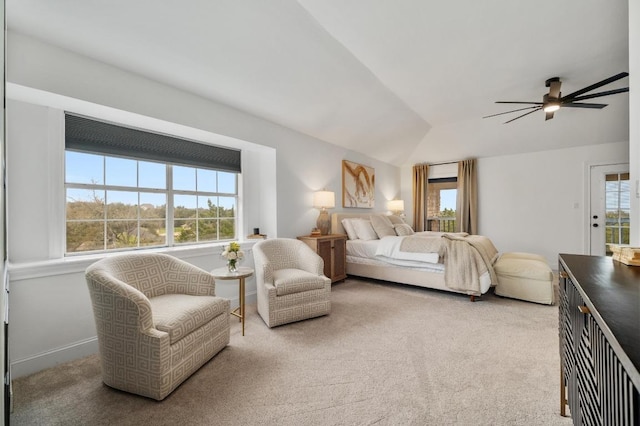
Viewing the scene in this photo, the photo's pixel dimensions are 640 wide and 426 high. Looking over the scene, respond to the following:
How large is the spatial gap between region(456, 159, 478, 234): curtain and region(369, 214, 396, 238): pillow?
2.09 meters

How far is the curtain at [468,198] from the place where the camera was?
5938 millimetres

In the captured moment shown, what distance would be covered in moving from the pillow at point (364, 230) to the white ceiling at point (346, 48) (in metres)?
1.58

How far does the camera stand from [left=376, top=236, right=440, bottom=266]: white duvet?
3703 millimetres

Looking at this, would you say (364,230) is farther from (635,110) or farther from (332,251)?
(635,110)

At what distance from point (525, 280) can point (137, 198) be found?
176 inches

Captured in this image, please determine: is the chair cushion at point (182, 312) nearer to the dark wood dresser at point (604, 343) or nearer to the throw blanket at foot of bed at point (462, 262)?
the dark wood dresser at point (604, 343)

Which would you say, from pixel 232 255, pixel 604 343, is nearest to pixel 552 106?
pixel 604 343

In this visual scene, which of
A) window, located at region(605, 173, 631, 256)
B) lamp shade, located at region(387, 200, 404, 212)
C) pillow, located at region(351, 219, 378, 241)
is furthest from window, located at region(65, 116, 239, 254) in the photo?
window, located at region(605, 173, 631, 256)

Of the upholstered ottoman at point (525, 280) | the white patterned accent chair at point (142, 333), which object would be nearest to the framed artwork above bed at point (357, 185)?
the upholstered ottoman at point (525, 280)

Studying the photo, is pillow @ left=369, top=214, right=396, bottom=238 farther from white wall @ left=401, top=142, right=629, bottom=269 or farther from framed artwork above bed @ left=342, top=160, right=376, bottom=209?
white wall @ left=401, top=142, right=629, bottom=269

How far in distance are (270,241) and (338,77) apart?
79.9 inches

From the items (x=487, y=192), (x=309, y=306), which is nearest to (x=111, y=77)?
Result: (x=309, y=306)

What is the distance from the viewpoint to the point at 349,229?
4746mm

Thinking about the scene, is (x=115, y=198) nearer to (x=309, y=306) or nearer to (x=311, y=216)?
(x=309, y=306)
